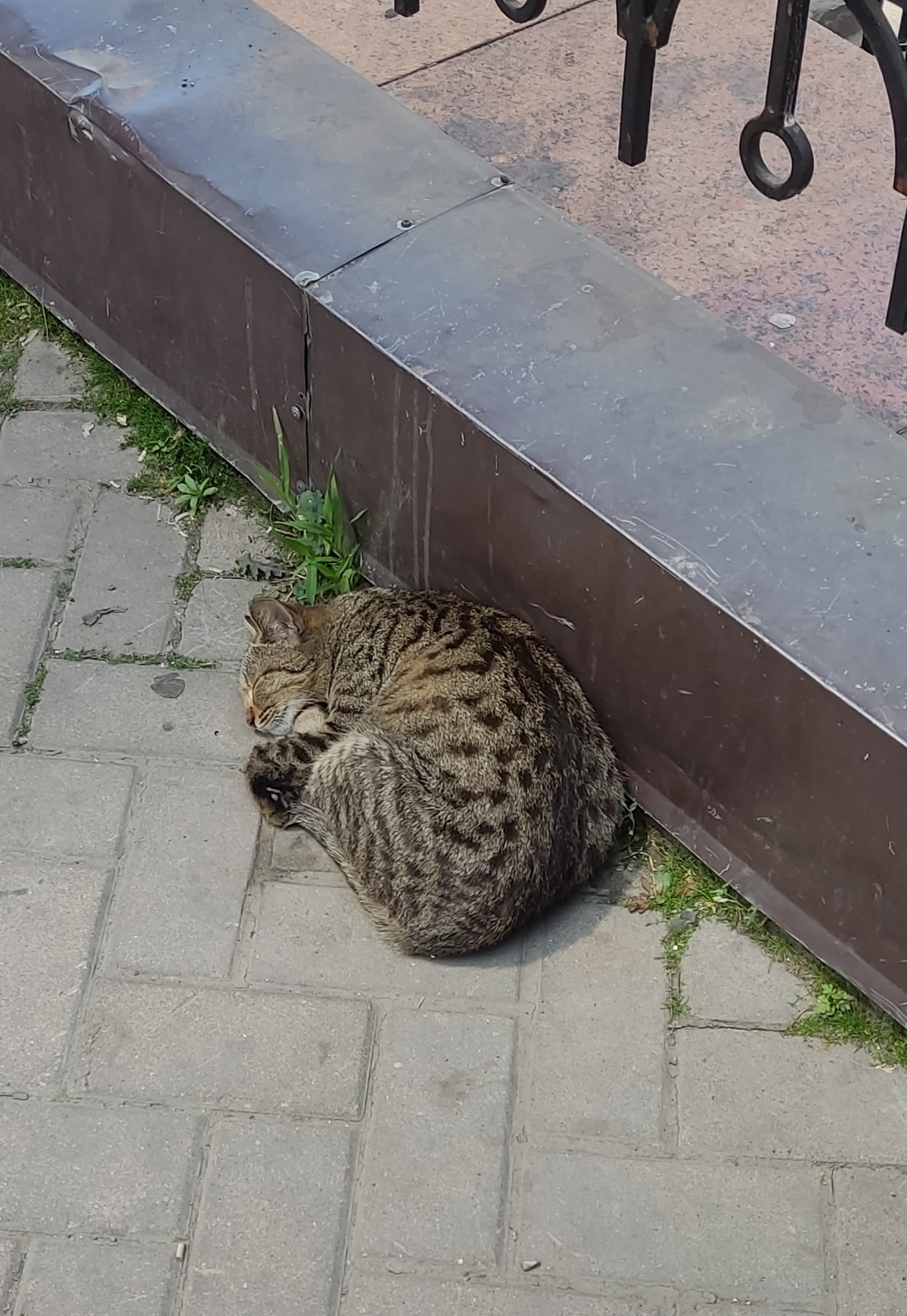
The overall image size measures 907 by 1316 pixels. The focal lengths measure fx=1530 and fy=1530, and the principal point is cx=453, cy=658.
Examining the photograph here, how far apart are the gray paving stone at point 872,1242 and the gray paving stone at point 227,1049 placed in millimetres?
1054

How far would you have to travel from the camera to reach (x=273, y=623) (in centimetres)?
400

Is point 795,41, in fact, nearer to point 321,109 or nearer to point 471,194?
point 471,194

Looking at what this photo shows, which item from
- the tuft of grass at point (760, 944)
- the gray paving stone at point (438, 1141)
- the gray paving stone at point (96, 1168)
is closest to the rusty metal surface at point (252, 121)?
the tuft of grass at point (760, 944)

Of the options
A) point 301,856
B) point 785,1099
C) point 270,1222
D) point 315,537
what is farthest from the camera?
point 315,537

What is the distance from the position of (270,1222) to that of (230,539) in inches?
80.6

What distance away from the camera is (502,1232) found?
10.4 ft

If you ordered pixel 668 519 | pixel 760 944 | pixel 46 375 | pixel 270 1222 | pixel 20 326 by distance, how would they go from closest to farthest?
pixel 270 1222 < pixel 668 519 < pixel 760 944 < pixel 46 375 < pixel 20 326

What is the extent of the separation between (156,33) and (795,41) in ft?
7.37

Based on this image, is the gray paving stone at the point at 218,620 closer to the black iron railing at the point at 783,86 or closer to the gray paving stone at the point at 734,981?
the gray paving stone at the point at 734,981

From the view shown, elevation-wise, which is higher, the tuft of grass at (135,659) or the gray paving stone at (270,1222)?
the tuft of grass at (135,659)

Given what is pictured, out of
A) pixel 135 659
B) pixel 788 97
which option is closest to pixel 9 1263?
pixel 135 659

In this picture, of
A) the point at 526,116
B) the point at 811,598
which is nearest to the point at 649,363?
the point at 811,598

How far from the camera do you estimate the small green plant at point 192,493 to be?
4.55 m

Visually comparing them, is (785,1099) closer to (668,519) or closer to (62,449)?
(668,519)
